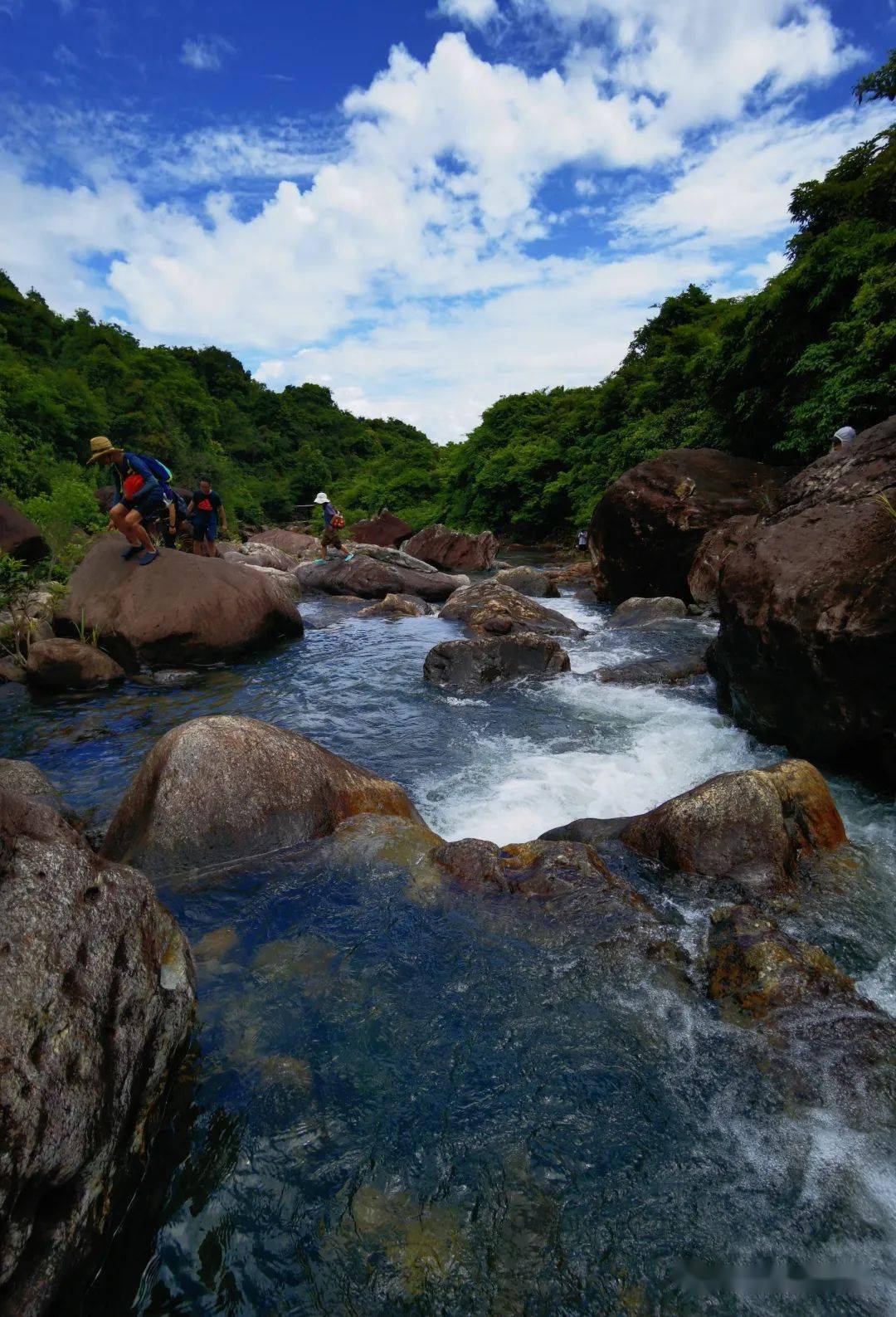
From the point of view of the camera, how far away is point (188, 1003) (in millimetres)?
2762

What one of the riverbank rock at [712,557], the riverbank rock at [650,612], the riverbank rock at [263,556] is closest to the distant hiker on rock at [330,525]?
the riverbank rock at [263,556]

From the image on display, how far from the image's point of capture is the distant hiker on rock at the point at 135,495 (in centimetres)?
998

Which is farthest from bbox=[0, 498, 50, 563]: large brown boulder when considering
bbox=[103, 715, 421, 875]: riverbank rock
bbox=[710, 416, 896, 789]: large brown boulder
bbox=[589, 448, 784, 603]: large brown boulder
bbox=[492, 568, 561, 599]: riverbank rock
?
bbox=[710, 416, 896, 789]: large brown boulder

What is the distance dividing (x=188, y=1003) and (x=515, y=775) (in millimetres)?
4325

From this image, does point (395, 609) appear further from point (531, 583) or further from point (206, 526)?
point (206, 526)

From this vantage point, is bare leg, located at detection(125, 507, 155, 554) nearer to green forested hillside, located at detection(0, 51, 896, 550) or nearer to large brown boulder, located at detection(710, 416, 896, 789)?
green forested hillside, located at detection(0, 51, 896, 550)

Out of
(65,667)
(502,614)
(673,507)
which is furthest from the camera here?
(673,507)

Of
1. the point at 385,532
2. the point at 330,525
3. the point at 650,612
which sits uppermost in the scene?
the point at 330,525

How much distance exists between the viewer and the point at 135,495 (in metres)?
10.1

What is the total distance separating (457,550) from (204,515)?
12.8 metres

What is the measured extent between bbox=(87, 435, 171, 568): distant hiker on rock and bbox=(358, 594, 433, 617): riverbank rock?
6032 millimetres

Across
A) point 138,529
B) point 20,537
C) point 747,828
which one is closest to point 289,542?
point 20,537

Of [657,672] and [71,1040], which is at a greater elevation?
[71,1040]

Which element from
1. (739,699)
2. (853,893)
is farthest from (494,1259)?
(739,699)
